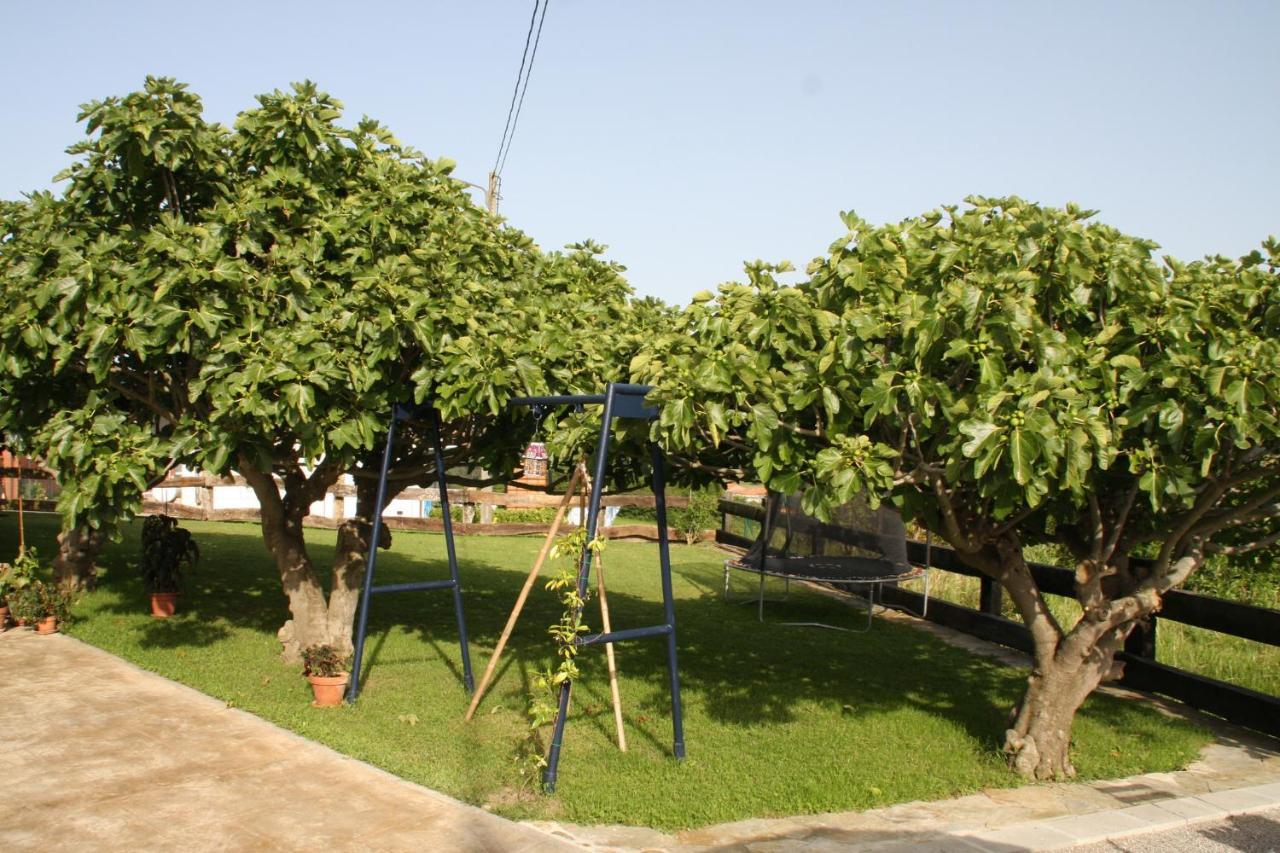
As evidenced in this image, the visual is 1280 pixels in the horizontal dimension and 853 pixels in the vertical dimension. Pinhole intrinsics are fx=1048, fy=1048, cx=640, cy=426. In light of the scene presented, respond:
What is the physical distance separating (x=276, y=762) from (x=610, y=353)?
11.6 feet

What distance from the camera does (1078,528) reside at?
6.59m

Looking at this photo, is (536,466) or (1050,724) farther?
(536,466)

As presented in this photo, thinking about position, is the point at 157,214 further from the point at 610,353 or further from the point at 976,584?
the point at 976,584

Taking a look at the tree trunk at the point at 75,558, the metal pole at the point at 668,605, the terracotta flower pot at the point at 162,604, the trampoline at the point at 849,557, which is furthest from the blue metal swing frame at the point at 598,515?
the tree trunk at the point at 75,558

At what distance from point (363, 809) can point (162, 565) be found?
19.8ft

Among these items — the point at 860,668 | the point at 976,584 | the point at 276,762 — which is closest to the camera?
the point at 276,762

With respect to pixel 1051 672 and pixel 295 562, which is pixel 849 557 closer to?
pixel 1051 672

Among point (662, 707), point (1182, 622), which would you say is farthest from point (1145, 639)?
point (662, 707)

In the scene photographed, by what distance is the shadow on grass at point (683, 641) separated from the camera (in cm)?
777

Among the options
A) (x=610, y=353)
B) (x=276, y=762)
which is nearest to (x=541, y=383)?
(x=610, y=353)

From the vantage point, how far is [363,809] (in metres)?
5.39

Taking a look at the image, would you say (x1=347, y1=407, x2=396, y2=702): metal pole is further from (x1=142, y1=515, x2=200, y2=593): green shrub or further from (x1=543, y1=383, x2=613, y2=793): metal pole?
(x1=142, y1=515, x2=200, y2=593): green shrub

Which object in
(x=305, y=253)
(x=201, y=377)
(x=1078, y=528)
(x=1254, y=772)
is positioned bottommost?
(x=1254, y=772)

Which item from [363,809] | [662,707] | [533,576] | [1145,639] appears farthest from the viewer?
[1145,639]
